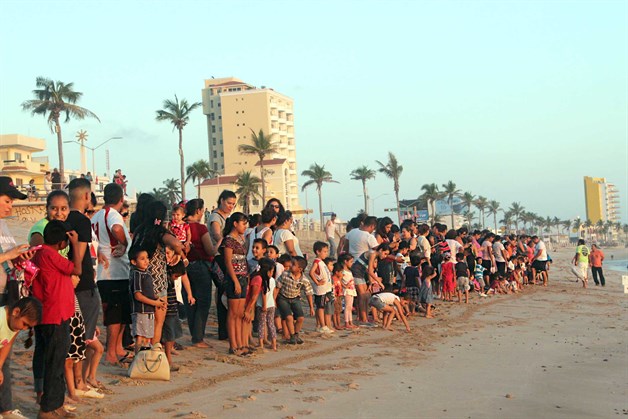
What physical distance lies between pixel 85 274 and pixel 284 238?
444 centimetres

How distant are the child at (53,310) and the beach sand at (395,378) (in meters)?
0.41

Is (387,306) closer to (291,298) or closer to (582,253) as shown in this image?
(291,298)

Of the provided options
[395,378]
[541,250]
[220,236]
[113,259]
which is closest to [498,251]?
[541,250]

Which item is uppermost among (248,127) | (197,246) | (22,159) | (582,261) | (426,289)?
(248,127)

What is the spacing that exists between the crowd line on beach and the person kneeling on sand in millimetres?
19

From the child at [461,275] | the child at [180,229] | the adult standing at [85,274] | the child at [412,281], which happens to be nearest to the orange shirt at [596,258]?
the child at [461,275]

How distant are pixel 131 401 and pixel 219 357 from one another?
2254 millimetres

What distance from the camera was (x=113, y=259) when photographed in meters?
7.51

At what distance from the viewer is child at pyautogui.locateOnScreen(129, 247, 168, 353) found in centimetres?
711

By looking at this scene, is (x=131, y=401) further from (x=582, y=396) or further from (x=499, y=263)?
(x=499, y=263)

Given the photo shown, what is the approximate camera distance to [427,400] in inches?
Answer: 270

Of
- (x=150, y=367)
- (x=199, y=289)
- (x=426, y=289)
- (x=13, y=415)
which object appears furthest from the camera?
(x=426, y=289)

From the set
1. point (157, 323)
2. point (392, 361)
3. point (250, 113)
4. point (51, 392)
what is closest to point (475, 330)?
point (392, 361)

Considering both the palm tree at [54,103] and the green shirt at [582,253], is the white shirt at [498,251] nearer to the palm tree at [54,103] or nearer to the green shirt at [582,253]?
the green shirt at [582,253]
